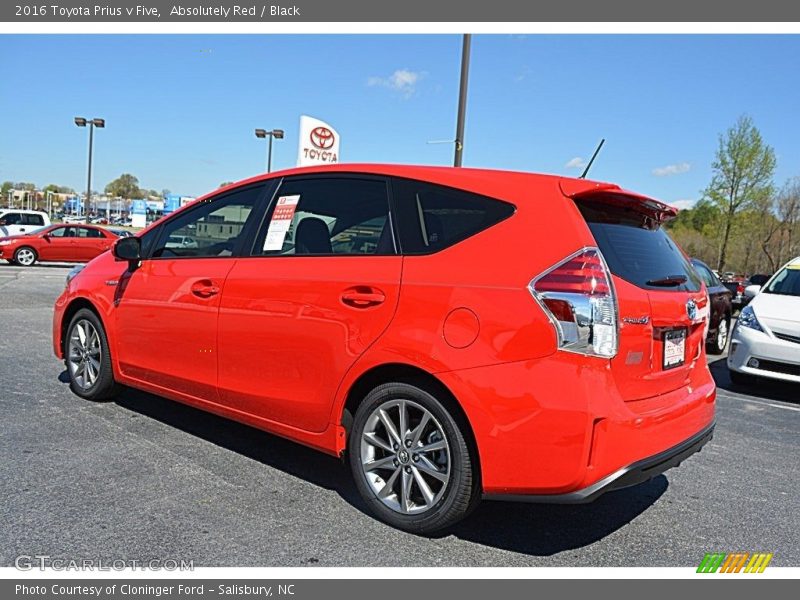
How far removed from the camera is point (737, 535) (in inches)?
127

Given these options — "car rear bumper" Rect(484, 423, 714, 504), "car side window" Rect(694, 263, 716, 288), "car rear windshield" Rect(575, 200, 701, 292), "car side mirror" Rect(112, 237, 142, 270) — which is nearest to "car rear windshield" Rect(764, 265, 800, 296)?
"car side window" Rect(694, 263, 716, 288)

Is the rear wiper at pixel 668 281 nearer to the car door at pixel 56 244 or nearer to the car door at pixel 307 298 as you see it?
the car door at pixel 307 298

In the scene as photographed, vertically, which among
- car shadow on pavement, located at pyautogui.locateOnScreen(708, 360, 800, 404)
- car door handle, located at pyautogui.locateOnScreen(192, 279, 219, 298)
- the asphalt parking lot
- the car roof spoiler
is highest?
the car roof spoiler

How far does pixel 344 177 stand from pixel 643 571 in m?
2.41

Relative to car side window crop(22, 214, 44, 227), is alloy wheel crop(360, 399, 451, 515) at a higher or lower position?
lower

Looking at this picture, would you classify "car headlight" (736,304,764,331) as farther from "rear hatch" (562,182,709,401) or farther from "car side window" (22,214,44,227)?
"car side window" (22,214,44,227)

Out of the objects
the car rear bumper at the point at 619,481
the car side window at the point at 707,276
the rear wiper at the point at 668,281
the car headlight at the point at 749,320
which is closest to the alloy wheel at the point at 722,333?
the car side window at the point at 707,276

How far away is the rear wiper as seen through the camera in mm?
3019

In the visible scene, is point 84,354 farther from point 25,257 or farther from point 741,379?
point 25,257

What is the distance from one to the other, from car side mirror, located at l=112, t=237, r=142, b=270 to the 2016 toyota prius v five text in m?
0.72

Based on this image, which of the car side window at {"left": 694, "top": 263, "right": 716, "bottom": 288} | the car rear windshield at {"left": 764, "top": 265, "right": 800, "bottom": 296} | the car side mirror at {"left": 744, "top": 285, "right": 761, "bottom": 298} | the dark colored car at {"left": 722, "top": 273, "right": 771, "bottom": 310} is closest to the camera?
the car rear windshield at {"left": 764, "top": 265, "right": 800, "bottom": 296}

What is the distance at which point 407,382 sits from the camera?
3018 mm
